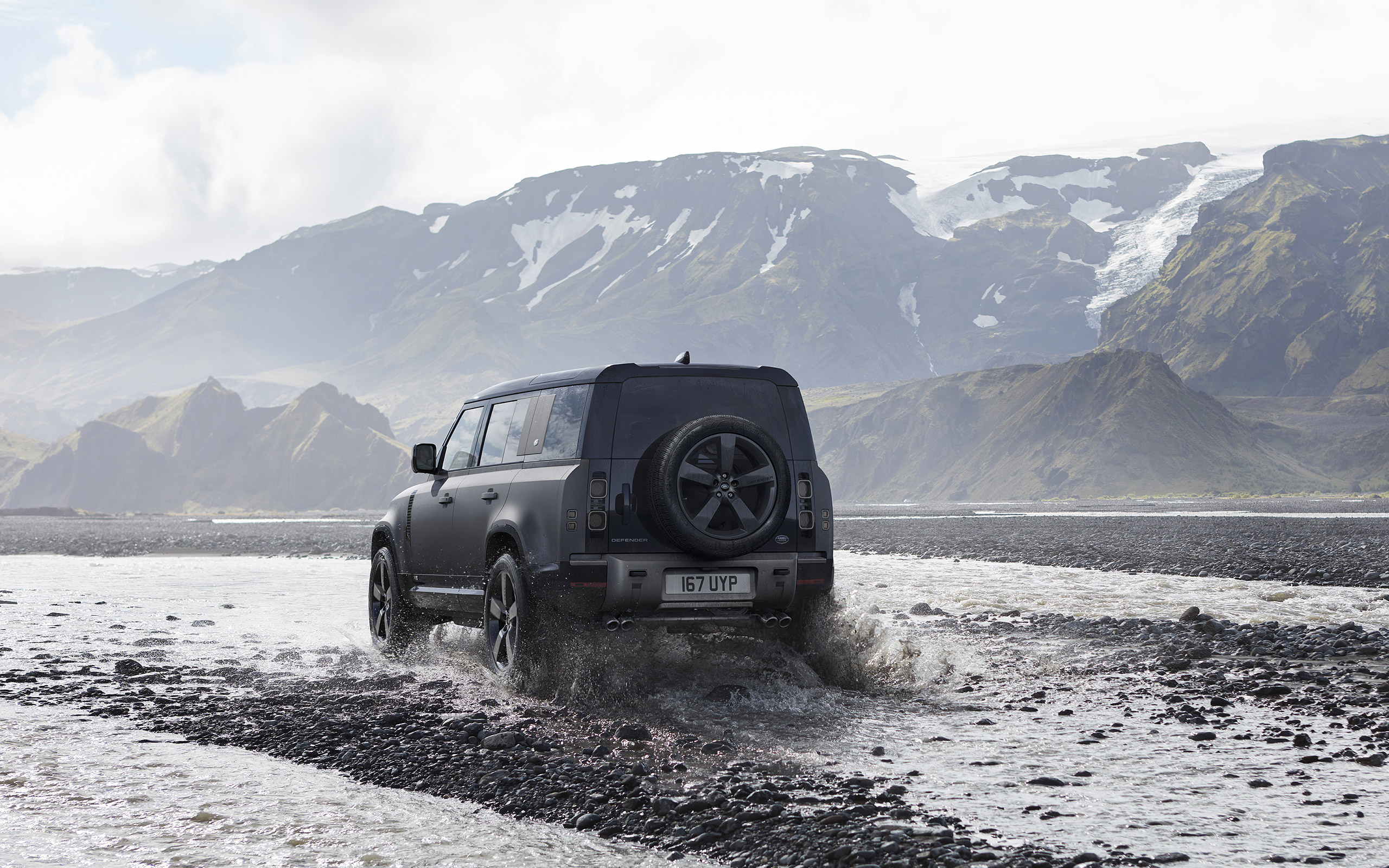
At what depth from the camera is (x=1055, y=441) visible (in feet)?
447

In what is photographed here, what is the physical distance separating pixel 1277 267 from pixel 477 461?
708ft

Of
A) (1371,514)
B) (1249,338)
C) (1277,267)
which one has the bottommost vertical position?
(1371,514)

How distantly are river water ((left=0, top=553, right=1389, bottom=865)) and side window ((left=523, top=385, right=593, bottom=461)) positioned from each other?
1.37 metres

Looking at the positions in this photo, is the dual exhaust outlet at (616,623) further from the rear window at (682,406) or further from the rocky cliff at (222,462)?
the rocky cliff at (222,462)

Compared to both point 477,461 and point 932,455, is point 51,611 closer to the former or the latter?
point 477,461

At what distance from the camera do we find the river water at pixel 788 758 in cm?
481

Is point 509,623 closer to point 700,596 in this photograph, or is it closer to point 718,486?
point 700,596

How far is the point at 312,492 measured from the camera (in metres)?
174

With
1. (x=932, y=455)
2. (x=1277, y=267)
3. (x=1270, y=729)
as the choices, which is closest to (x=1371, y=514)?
(x=1270, y=729)

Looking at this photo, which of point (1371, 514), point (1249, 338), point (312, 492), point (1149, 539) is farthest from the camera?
point (1249, 338)

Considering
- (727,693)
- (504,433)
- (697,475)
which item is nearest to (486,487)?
(504,433)

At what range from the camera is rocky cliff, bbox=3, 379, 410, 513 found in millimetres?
173875

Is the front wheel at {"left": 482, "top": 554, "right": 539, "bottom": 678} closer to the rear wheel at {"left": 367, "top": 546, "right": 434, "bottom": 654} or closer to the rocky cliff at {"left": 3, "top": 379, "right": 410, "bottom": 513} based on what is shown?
the rear wheel at {"left": 367, "top": 546, "right": 434, "bottom": 654}

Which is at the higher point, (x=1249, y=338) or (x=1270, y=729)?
Answer: (x=1249, y=338)
